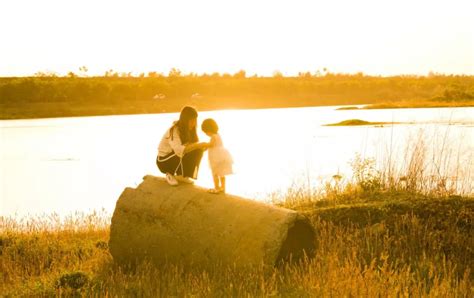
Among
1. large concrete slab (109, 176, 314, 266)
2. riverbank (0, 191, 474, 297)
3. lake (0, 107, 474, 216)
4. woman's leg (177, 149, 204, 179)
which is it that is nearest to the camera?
riverbank (0, 191, 474, 297)

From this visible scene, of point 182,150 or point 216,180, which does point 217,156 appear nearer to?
point 216,180

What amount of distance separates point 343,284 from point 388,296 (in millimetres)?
842

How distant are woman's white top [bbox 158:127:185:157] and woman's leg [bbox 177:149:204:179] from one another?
21 cm

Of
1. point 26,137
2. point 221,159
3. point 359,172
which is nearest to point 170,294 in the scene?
point 221,159

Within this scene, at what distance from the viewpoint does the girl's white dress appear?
11.3 metres

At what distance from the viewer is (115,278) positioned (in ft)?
37.0

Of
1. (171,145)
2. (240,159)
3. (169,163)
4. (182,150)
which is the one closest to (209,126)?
(182,150)

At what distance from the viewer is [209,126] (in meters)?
11.2

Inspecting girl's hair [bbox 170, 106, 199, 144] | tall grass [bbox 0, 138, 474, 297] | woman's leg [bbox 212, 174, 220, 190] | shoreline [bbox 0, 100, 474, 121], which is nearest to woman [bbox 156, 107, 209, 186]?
girl's hair [bbox 170, 106, 199, 144]

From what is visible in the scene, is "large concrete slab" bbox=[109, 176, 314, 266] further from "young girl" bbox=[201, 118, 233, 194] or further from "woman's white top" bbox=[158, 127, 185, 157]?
"woman's white top" bbox=[158, 127, 185, 157]

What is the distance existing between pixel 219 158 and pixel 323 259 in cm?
235

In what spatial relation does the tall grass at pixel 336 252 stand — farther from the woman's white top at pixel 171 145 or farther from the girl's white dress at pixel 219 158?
the woman's white top at pixel 171 145

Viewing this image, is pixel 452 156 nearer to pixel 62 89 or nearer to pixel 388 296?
pixel 388 296

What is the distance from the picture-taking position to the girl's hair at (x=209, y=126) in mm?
11219
